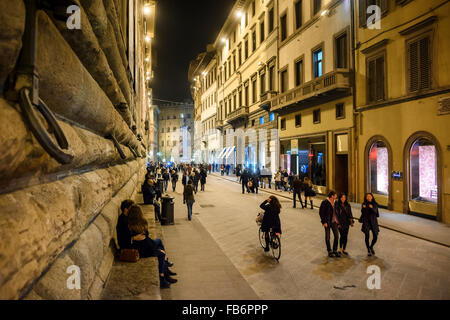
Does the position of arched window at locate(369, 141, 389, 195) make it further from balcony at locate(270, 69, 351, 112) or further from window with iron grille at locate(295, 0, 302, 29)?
window with iron grille at locate(295, 0, 302, 29)

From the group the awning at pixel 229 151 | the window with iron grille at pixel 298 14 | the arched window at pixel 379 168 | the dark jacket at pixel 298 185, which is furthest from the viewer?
the awning at pixel 229 151

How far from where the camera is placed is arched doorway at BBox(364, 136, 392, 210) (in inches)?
585

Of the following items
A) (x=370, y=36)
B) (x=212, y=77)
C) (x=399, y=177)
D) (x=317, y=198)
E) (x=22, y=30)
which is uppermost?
(x=212, y=77)

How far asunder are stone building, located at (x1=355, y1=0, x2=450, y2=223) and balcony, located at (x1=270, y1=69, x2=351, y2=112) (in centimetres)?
95

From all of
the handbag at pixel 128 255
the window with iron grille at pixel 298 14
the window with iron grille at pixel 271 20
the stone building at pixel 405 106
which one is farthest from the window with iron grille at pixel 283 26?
the handbag at pixel 128 255

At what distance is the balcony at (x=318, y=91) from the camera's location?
57.8ft

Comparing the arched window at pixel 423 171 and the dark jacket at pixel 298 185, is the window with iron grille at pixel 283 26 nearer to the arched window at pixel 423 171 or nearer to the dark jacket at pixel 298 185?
the dark jacket at pixel 298 185

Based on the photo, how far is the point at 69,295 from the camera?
2.00m

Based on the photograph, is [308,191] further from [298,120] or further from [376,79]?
[298,120]

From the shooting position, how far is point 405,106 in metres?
13.8

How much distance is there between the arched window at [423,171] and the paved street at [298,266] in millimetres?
4034

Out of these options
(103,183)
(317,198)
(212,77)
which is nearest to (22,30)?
(103,183)

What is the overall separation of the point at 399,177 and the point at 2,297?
1563 centimetres

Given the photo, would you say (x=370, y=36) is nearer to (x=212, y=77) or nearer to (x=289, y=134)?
(x=289, y=134)
